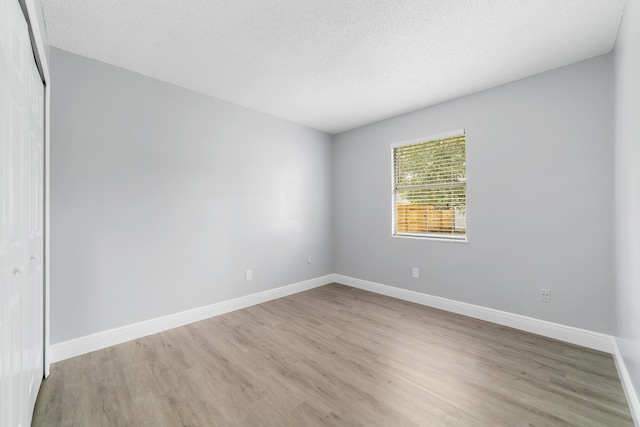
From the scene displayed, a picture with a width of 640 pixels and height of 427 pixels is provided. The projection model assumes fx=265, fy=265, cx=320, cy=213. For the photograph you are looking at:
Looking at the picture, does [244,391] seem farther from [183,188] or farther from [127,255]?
[183,188]

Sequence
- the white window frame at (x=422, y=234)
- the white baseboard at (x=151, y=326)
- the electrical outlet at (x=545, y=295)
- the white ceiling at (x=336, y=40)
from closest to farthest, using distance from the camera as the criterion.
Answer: the white ceiling at (x=336, y=40)
the white baseboard at (x=151, y=326)
the electrical outlet at (x=545, y=295)
the white window frame at (x=422, y=234)

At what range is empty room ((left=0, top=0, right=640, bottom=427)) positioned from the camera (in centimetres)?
159

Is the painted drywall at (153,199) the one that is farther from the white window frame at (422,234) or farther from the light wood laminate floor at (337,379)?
the white window frame at (422,234)

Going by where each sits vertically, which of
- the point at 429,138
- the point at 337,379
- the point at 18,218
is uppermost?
the point at 429,138

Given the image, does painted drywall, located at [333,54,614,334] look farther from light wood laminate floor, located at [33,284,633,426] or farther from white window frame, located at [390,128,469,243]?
light wood laminate floor, located at [33,284,633,426]

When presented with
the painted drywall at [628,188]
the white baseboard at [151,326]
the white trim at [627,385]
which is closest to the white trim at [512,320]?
the white trim at [627,385]

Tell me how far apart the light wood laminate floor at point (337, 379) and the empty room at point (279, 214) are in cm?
2

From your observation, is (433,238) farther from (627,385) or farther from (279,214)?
(279,214)

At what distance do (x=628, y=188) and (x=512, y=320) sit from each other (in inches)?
64.3

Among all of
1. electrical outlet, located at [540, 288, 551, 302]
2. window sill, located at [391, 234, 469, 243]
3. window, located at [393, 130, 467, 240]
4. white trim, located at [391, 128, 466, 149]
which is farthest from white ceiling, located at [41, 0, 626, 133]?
electrical outlet, located at [540, 288, 551, 302]

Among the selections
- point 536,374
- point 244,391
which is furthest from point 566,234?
point 244,391

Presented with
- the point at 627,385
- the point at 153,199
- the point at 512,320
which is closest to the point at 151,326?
the point at 153,199

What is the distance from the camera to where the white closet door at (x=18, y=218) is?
964 mm

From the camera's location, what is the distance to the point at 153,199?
2660mm
